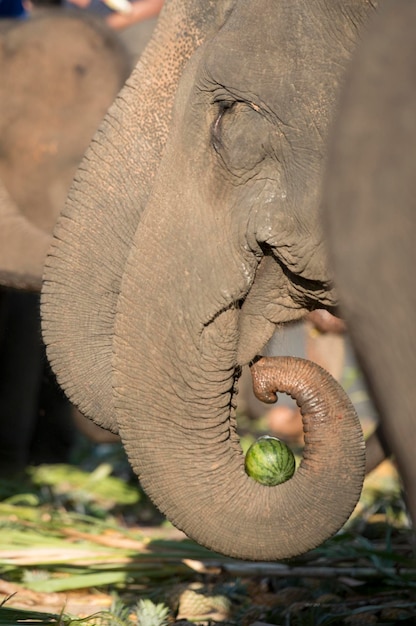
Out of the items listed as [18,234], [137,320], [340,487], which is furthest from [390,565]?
[18,234]

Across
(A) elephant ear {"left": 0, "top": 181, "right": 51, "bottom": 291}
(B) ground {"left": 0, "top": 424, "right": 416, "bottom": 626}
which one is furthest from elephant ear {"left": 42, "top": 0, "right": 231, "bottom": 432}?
(A) elephant ear {"left": 0, "top": 181, "right": 51, "bottom": 291}

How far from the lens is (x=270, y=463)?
2.06 m

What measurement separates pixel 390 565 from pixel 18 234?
5.59ft

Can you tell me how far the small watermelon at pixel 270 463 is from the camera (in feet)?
6.75

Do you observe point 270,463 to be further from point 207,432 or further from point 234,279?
point 234,279

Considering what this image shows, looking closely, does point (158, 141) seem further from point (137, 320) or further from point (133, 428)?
point (133, 428)

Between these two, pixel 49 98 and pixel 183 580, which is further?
pixel 49 98

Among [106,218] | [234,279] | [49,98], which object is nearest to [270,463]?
[234,279]

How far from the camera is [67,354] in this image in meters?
2.17

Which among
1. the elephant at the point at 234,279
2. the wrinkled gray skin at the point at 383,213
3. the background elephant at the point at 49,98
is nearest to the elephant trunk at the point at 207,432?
the elephant at the point at 234,279

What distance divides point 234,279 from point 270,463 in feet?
1.08

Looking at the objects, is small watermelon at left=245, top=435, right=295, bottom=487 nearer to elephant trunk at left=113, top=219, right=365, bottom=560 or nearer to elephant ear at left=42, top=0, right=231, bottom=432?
elephant trunk at left=113, top=219, right=365, bottom=560

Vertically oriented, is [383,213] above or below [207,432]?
above

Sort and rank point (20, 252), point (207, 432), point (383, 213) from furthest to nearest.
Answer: point (20, 252) < point (207, 432) < point (383, 213)
